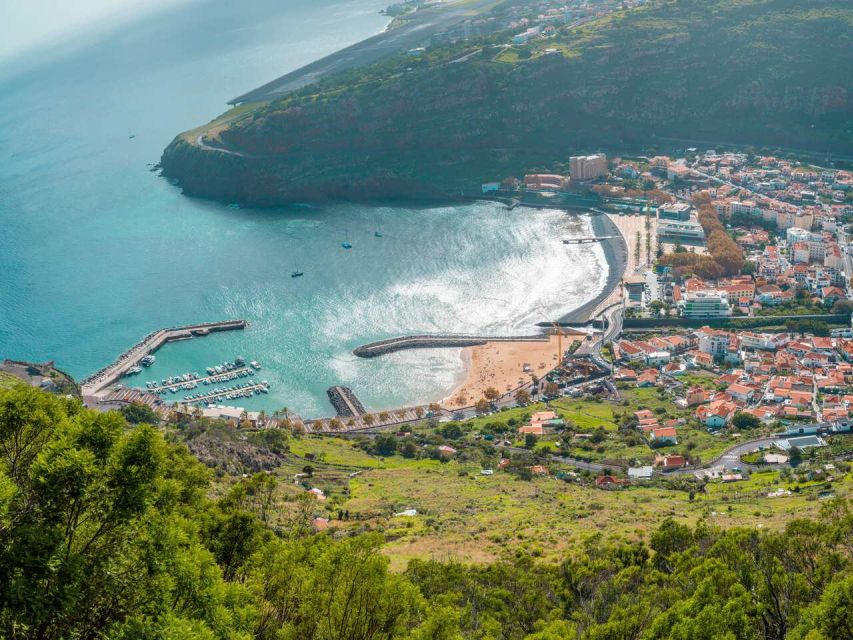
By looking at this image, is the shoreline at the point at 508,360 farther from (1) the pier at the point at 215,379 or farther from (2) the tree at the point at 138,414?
(2) the tree at the point at 138,414

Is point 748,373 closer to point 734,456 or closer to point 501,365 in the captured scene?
point 734,456

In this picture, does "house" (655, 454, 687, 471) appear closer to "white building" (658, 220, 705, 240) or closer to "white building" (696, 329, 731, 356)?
"white building" (696, 329, 731, 356)

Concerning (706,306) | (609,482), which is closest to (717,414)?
(609,482)

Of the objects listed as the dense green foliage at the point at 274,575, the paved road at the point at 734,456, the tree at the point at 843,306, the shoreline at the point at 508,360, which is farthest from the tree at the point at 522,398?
the dense green foliage at the point at 274,575

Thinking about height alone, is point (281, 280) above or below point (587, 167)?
below

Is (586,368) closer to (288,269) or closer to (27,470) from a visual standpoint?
(288,269)

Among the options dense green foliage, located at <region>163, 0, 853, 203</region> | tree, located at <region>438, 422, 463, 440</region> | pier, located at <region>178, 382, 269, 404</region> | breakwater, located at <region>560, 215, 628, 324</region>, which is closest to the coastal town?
pier, located at <region>178, 382, 269, 404</region>

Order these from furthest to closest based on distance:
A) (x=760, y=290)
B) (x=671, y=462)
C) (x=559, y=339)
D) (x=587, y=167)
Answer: (x=587, y=167)
(x=760, y=290)
(x=559, y=339)
(x=671, y=462)
